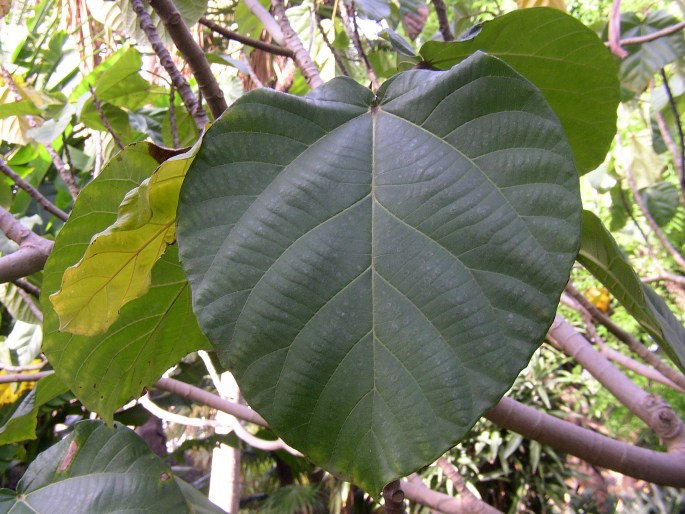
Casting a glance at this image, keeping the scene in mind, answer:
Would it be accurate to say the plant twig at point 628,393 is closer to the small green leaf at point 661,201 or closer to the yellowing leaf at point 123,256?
the yellowing leaf at point 123,256

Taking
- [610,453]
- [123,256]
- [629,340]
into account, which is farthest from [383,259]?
[629,340]

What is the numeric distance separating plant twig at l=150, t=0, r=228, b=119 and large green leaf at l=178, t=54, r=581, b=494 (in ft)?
0.62

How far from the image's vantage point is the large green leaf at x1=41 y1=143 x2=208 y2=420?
16.4 inches

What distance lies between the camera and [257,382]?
305 mm

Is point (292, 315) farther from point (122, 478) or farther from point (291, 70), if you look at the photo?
point (291, 70)

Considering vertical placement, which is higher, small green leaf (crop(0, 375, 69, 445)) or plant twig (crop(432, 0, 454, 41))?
plant twig (crop(432, 0, 454, 41))

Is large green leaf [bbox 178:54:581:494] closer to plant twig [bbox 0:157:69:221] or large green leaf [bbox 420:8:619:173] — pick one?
large green leaf [bbox 420:8:619:173]

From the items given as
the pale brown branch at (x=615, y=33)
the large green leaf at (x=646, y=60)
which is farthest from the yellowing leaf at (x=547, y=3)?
the large green leaf at (x=646, y=60)

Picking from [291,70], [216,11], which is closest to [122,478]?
[291,70]

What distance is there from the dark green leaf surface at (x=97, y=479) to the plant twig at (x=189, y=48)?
323mm

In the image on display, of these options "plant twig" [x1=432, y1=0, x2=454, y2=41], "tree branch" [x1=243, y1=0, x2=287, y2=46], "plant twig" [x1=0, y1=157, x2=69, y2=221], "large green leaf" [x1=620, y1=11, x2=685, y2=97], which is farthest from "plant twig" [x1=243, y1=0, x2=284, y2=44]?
"large green leaf" [x1=620, y1=11, x2=685, y2=97]

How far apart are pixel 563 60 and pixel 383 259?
0.26 metres

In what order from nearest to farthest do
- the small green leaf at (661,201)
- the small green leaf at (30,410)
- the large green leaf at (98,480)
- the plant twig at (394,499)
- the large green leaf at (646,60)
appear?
the plant twig at (394,499)
the large green leaf at (98,480)
the small green leaf at (30,410)
the large green leaf at (646,60)
the small green leaf at (661,201)

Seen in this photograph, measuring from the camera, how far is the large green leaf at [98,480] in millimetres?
524
